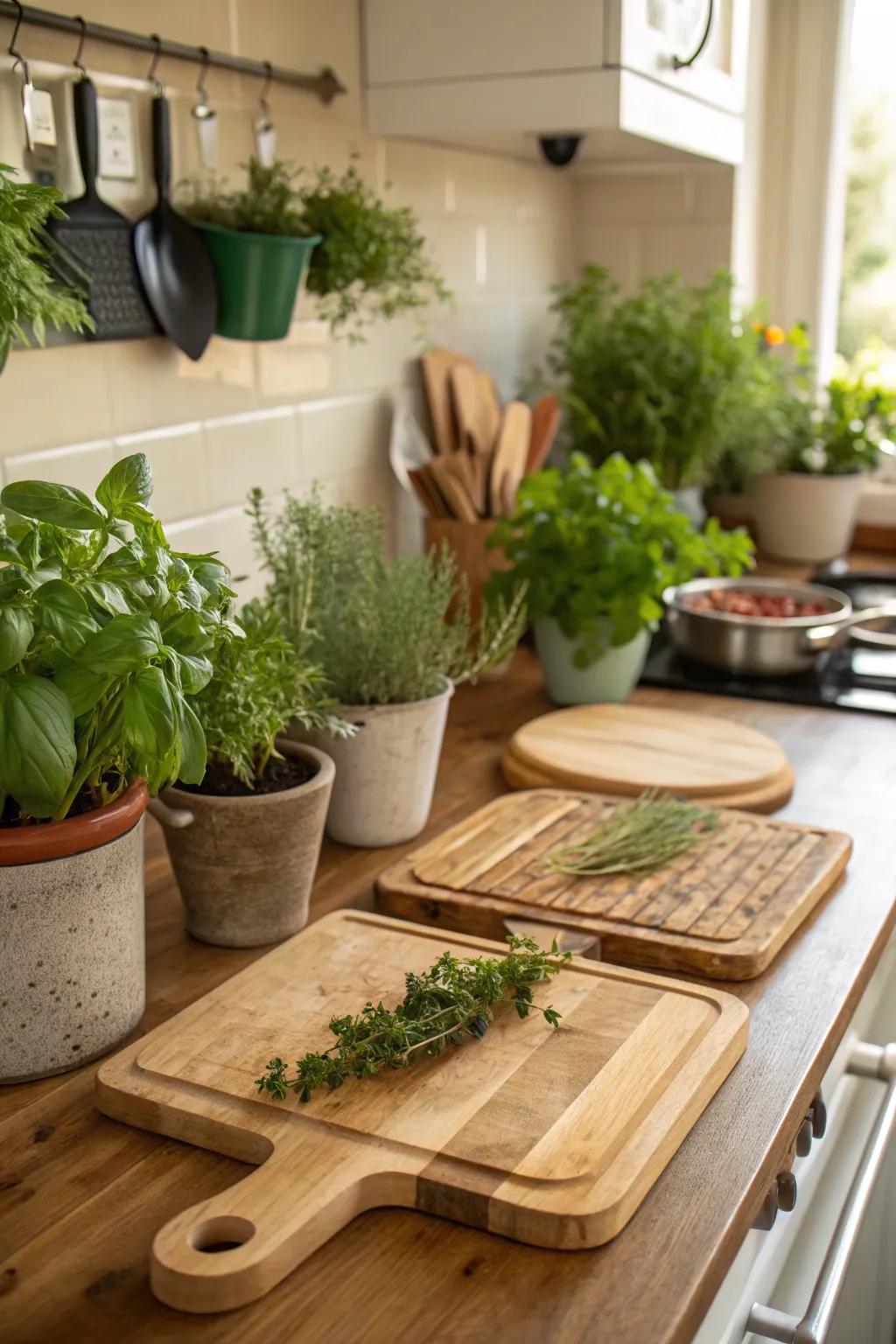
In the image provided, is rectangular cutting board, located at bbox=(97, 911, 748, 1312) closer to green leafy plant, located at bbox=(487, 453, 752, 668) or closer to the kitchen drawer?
the kitchen drawer

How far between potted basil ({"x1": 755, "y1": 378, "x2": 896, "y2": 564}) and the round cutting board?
0.86m

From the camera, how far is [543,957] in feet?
3.08

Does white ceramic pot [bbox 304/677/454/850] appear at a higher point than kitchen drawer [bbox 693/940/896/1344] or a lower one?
higher

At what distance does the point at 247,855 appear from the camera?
1032 mm

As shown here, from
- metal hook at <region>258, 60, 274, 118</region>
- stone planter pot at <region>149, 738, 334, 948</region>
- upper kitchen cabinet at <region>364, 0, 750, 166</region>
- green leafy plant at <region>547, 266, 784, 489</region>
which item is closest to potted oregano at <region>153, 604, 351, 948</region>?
stone planter pot at <region>149, 738, 334, 948</region>

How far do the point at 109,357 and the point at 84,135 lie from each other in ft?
0.66

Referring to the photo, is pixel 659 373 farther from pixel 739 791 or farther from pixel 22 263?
pixel 22 263

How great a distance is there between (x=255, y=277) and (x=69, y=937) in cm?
77

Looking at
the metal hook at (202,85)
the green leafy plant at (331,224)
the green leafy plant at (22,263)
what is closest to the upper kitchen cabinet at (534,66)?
the green leafy plant at (331,224)

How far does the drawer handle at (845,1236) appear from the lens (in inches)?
35.3

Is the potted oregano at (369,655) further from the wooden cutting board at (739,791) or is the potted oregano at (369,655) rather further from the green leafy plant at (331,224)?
the green leafy plant at (331,224)

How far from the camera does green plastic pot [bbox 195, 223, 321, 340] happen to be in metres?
1.36

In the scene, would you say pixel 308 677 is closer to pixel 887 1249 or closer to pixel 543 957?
pixel 543 957

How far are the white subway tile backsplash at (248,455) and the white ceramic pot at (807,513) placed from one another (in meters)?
1.02
